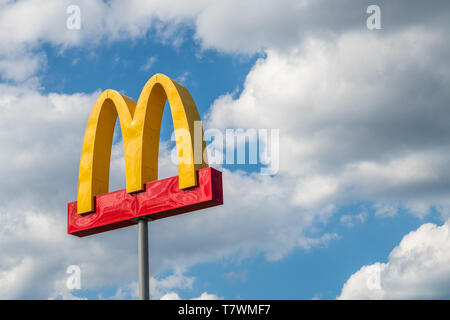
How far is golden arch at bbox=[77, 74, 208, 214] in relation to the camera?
1852 cm

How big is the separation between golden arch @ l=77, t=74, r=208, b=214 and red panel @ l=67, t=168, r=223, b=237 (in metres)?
0.25

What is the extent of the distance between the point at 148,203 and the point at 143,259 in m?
1.58

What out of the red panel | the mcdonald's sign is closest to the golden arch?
the mcdonald's sign

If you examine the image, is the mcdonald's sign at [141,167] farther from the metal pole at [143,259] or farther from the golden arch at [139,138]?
the metal pole at [143,259]

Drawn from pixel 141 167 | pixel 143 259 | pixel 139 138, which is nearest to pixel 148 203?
pixel 141 167

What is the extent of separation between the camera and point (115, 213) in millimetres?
19516

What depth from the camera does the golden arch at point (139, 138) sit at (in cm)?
1852

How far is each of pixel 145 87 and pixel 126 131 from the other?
1431 mm

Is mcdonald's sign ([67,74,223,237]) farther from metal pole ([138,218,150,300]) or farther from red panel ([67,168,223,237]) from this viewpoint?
metal pole ([138,218,150,300])

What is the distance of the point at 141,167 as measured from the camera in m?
19.1

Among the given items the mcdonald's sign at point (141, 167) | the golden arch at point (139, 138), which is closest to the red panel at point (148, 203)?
the mcdonald's sign at point (141, 167)

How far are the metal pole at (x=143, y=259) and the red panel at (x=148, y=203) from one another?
0.33m
